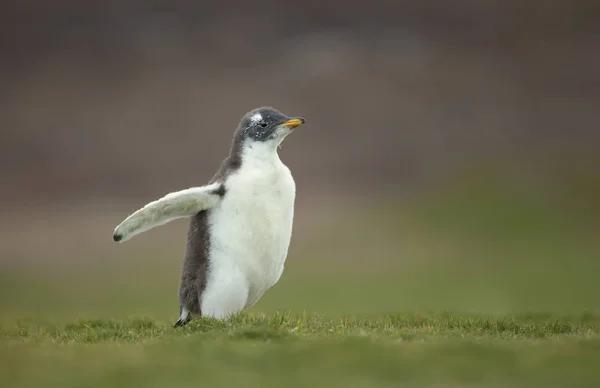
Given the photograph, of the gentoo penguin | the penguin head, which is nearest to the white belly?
the gentoo penguin

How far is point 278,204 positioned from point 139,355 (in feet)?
10.2

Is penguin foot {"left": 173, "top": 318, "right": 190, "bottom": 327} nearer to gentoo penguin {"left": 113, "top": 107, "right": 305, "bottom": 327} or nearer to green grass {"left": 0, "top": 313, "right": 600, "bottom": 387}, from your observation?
gentoo penguin {"left": 113, "top": 107, "right": 305, "bottom": 327}

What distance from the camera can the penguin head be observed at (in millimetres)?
11805

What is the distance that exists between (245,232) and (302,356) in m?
2.62

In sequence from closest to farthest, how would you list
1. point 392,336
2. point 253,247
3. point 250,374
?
point 250,374 → point 392,336 → point 253,247

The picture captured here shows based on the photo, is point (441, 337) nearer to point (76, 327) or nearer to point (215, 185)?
point (215, 185)

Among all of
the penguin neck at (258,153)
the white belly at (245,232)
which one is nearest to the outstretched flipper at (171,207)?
the white belly at (245,232)

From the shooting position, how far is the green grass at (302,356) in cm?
861

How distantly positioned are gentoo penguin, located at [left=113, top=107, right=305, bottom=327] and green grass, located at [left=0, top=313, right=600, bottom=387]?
1.87 ft

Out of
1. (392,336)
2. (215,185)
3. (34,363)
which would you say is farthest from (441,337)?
(34,363)

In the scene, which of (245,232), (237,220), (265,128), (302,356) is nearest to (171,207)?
(237,220)

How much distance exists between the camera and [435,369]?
900cm

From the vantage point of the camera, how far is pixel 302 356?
9.32 meters

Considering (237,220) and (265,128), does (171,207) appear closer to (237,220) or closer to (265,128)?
(237,220)
